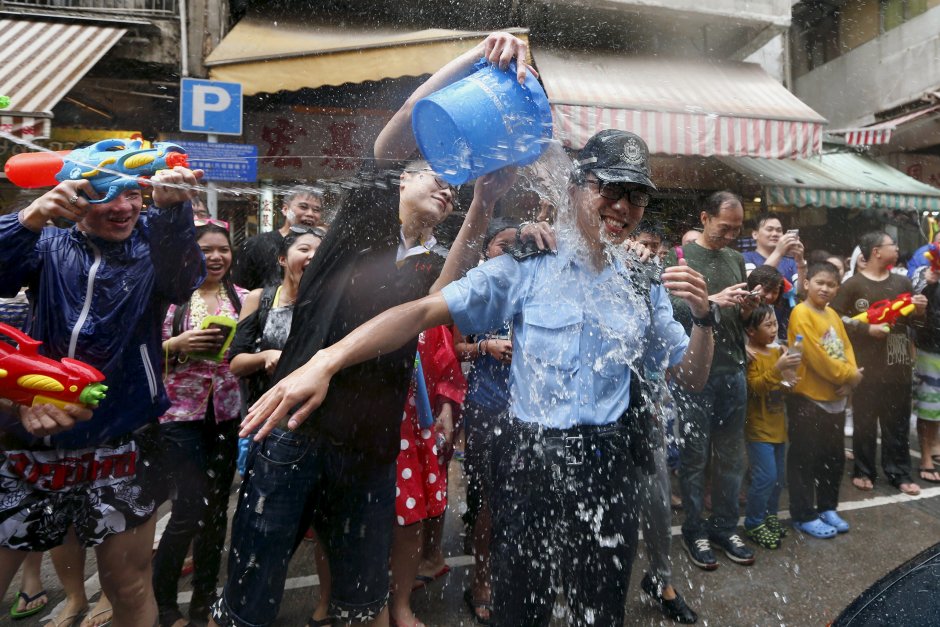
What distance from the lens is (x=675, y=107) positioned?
6652mm

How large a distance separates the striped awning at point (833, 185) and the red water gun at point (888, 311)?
14.1ft

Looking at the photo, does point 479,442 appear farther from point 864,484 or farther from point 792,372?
point 864,484

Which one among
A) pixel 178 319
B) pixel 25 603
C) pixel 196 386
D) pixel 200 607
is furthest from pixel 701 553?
pixel 25 603

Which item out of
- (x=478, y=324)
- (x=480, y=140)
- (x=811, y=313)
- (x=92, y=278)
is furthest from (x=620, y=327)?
(x=811, y=313)

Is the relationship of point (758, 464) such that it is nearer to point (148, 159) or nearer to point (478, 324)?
point (478, 324)

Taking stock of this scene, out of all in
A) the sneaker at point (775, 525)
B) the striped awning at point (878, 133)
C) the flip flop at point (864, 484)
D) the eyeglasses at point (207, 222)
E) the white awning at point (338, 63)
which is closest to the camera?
the eyeglasses at point (207, 222)

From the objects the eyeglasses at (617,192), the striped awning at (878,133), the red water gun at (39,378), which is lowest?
the red water gun at (39,378)

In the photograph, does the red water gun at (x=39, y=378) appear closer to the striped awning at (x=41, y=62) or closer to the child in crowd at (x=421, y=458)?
the child in crowd at (x=421, y=458)

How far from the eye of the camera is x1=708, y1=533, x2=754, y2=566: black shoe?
10.5 feet

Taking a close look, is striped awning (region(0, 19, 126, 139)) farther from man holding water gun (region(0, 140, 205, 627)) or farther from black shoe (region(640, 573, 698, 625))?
black shoe (region(640, 573, 698, 625))

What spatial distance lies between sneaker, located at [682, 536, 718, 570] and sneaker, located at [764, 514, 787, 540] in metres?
0.52

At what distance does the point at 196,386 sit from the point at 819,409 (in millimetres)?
3961

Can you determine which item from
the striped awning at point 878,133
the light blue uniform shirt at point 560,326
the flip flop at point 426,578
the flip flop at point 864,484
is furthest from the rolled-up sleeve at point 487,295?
the striped awning at point 878,133

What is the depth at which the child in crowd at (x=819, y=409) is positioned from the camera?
12.0ft
